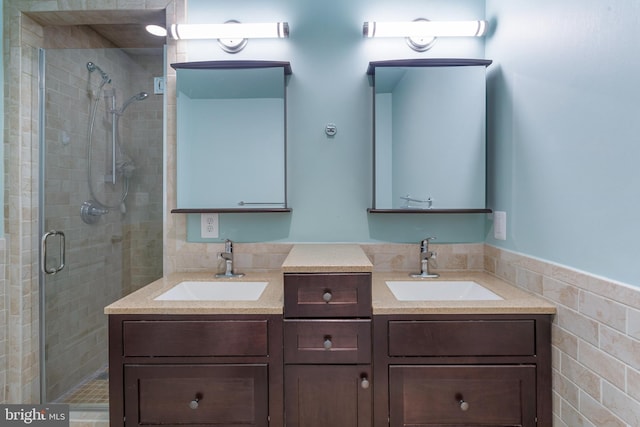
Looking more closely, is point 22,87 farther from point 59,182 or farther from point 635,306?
point 635,306

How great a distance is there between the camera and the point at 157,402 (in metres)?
1.14

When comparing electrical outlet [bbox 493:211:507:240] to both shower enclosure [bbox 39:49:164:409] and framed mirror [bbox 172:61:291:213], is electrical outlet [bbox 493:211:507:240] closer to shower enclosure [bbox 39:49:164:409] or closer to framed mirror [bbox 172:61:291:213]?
framed mirror [bbox 172:61:291:213]

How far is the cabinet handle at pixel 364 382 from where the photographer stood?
112cm

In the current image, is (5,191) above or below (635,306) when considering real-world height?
above

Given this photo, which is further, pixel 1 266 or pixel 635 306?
pixel 1 266

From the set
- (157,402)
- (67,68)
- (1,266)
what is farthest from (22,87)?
(157,402)

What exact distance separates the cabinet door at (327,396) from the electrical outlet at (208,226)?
809 millimetres

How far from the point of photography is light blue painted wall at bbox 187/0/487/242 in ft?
5.34

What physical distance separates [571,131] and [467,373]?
2.87 feet

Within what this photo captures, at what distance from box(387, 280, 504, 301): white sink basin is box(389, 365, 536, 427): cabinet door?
0.36 metres

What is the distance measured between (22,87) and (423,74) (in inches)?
78.7

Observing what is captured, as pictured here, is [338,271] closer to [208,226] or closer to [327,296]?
[327,296]

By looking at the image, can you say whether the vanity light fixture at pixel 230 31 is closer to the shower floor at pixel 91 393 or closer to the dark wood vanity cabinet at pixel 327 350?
the dark wood vanity cabinet at pixel 327 350

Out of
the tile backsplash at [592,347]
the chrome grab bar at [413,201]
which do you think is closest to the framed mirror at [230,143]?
the chrome grab bar at [413,201]
